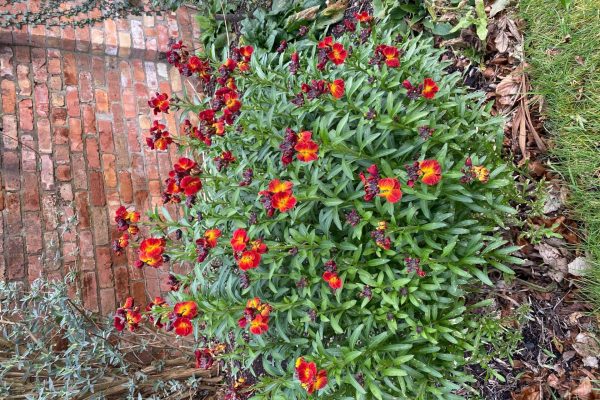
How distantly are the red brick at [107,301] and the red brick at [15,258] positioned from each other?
1.72 ft

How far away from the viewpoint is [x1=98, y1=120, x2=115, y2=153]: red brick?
4.07m

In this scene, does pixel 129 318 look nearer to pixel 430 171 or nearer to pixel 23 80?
pixel 430 171

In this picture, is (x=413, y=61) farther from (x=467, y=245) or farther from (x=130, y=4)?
(x=130, y=4)

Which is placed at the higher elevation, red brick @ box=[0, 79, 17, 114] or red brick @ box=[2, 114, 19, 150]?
red brick @ box=[0, 79, 17, 114]

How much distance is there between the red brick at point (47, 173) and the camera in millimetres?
3730

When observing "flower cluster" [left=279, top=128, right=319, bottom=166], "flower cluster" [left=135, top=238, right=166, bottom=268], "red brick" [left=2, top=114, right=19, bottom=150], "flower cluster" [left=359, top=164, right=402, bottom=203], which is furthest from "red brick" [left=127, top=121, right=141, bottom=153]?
"flower cluster" [left=359, top=164, right=402, bottom=203]

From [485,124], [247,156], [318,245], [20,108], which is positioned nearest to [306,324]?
[318,245]

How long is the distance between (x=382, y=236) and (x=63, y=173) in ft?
9.26

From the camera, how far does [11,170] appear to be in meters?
3.65

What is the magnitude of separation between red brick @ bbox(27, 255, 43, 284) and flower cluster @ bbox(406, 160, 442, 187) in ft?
8.90

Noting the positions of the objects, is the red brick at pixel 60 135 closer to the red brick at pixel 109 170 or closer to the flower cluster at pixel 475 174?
the red brick at pixel 109 170

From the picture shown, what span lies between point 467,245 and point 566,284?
2.30 ft

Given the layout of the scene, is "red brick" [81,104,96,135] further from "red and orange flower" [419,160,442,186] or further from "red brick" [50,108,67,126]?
"red and orange flower" [419,160,442,186]

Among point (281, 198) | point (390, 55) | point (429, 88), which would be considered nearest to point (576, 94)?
point (429, 88)
